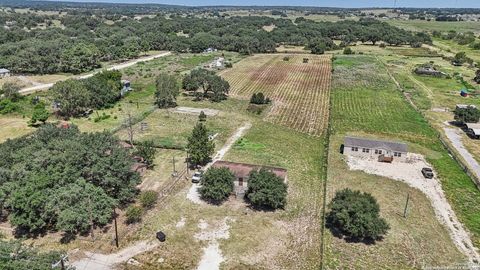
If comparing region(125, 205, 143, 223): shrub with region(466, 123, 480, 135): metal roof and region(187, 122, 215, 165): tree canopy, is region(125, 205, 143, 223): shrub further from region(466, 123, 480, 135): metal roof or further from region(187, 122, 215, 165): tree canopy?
region(466, 123, 480, 135): metal roof

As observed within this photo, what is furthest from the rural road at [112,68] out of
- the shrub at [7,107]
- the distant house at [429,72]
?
the distant house at [429,72]

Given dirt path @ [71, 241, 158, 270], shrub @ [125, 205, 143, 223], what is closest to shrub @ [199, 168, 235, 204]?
shrub @ [125, 205, 143, 223]

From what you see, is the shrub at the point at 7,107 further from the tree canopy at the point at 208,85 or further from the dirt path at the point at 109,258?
the dirt path at the point at 109,258

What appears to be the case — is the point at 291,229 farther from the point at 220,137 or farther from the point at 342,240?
the point at 220,137

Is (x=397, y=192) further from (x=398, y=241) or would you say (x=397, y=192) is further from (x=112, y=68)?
(x=112, y=68)

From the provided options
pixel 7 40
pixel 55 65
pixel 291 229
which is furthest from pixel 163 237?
pixel 7 40

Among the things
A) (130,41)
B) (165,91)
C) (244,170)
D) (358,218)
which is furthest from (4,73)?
(358,218)
